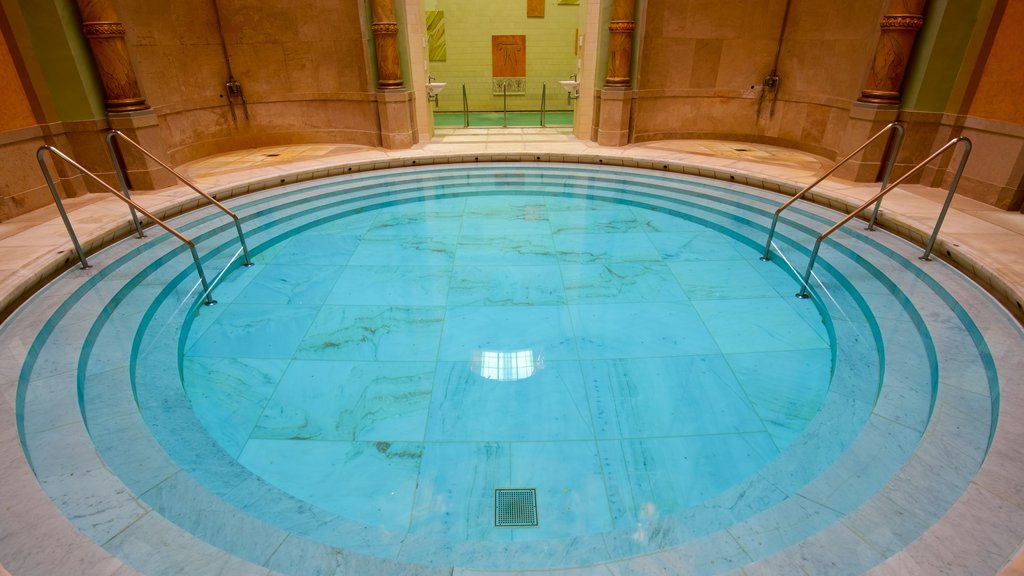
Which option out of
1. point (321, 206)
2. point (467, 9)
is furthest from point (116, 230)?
point (467, 9)

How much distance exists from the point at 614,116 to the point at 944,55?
16.1ft

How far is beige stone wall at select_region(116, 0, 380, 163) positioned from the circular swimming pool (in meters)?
4.56

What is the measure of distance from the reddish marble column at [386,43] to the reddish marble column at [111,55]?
381cm

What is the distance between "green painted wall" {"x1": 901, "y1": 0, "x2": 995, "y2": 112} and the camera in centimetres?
612

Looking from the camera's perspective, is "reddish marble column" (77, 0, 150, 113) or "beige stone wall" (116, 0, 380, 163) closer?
"reddish marble column" (77, 0, 150, 113)

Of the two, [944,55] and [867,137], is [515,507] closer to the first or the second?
[867,137]

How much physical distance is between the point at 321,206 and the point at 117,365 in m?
4.07

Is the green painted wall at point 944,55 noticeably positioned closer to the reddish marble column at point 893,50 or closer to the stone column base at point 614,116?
the reddish marble column at point 893,50

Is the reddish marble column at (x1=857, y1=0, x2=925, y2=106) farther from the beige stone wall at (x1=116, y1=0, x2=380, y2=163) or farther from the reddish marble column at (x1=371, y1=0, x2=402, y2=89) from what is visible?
the beige stone wall at (x1=116, y1=0, x2=380, y2=163)

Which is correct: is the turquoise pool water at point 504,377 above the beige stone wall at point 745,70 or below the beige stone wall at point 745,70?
below

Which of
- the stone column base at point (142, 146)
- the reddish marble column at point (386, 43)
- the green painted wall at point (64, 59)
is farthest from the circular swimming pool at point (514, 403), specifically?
the reddish marble column at point (386, 43)

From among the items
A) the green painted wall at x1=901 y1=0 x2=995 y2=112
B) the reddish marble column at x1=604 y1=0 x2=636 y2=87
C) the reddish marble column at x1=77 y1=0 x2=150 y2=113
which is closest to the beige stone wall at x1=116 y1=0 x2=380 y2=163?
the reddish marble column at x1=77 y1=0 x2=150 y2=113

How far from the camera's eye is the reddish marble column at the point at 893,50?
6340mm

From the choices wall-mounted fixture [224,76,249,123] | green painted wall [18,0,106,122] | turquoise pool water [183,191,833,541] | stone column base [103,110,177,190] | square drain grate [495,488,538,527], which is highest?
green painted wall [18,0,106,122]
